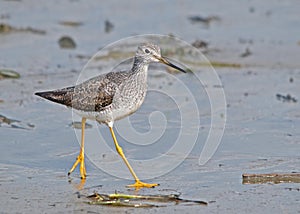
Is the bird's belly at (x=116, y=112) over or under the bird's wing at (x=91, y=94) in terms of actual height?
under

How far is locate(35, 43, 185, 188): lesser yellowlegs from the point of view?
766cm

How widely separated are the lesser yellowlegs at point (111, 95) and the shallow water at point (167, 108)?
55cm

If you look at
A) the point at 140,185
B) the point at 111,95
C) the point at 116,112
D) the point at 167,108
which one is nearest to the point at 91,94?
the point at 111,95

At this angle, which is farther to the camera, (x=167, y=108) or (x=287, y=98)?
(x=287, y=98)

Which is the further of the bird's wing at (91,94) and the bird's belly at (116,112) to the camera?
the bird's wing at (91,94)

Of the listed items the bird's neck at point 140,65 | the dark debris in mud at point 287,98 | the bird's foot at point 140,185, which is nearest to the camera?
the bird's foot at point 140,185

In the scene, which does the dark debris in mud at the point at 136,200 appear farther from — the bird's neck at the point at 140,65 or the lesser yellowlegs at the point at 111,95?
the bird's neck at the point at 140,65

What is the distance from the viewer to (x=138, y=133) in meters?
8.98

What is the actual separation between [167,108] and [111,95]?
95.1 inches

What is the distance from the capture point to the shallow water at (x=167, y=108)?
704cm

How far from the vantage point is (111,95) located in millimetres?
7742

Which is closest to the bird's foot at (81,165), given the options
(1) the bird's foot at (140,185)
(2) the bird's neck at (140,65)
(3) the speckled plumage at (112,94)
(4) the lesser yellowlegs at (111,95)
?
(4) the lesser yellowlegs at (111,95)

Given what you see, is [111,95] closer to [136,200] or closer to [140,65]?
[140,65]

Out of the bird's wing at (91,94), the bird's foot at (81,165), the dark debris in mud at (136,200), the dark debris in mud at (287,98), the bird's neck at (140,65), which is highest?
the dark debris in mud at (287,98)
